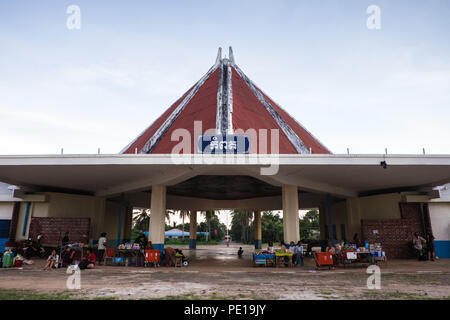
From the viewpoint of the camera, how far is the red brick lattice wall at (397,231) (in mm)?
13750

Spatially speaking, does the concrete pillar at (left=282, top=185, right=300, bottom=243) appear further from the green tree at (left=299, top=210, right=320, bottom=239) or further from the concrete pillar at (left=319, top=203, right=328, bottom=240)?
the green tree at (left=299, top=210, right=320, bottom=239)

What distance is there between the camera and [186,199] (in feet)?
73.7

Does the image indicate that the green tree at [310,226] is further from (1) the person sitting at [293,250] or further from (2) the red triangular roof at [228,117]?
(1) the person sitting at [293,250]

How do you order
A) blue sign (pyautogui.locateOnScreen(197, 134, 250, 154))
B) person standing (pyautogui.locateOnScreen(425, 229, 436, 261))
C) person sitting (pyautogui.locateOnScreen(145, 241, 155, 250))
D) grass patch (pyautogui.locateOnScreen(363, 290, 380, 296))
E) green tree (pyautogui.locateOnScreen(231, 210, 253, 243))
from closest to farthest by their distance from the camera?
1. grass patch (pyautogui.locateOnScreen(363, 290, 380, 296))
2. person sitting (pyautogui.locateOnScreen(145, 241, 155, 250))
3. blue sign (pyautogui.locateOnScreen(197, 134, 250, 154))
4. person standing (pyautogui.locateOnScreen(425, 229, 436, 261))
5. green tree (pyautogui.locateOnScreen(231, 210, 253, 243))

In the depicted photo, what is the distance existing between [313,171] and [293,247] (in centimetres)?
314

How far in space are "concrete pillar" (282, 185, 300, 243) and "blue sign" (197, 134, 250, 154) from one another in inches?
103

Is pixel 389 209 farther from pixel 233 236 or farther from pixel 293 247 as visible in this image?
pixel 233 236

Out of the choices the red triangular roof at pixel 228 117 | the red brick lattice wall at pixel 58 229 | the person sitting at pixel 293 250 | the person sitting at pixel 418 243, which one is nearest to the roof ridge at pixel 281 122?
the red triangular roof at pixel 228 117

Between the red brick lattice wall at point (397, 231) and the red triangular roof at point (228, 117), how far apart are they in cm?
501

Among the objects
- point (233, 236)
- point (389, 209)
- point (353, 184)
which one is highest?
point (353, 184)

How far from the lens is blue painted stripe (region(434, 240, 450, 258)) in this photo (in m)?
15.1

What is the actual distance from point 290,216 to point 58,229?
1158 centimetres

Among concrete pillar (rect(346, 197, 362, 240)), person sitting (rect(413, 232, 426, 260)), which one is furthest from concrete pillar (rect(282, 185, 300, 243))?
person sitting (rect(413, 232, 426, 260))
